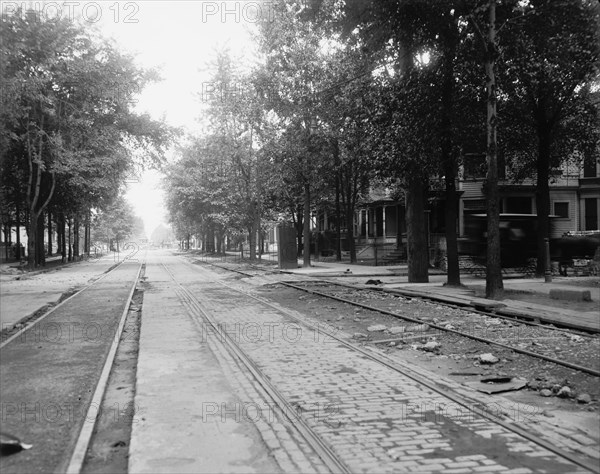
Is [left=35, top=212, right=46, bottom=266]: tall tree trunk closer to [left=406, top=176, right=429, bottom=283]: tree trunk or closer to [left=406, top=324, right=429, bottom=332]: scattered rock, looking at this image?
[left=406, top=176, right=429, bottom=283]: tree trunk

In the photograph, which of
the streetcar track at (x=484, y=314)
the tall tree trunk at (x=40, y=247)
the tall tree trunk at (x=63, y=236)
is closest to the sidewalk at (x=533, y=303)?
the streetcar track at (x=484, y=314)

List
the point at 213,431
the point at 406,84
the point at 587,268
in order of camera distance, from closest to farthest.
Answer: the point at 213,431, the point at 406,84, the point at 587,268

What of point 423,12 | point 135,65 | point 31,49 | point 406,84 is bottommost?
point 406,84

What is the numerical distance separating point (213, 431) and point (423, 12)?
12519mm

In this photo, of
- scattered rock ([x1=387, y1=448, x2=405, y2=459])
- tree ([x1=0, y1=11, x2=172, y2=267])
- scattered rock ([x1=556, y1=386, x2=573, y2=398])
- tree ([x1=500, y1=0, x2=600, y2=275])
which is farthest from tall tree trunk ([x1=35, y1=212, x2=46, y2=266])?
scattered rock ([x1=387, y1=448, x2=405, y2=459])

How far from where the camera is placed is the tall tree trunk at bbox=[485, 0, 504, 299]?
42.4ft

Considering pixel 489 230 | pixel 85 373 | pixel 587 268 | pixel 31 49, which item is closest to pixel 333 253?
pixel 587 268

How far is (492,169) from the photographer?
44.3 feet

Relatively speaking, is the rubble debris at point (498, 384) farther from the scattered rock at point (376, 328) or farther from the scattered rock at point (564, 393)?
the scattered rock at point (376, 328)

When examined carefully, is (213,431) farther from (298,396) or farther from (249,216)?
(249,216)

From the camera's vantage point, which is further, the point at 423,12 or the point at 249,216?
the point at 249,216

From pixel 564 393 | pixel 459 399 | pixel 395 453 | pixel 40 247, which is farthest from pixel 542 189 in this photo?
pixel 40 247

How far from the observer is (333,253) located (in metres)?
45.3

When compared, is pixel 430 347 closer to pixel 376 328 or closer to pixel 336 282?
pixel 376 328
